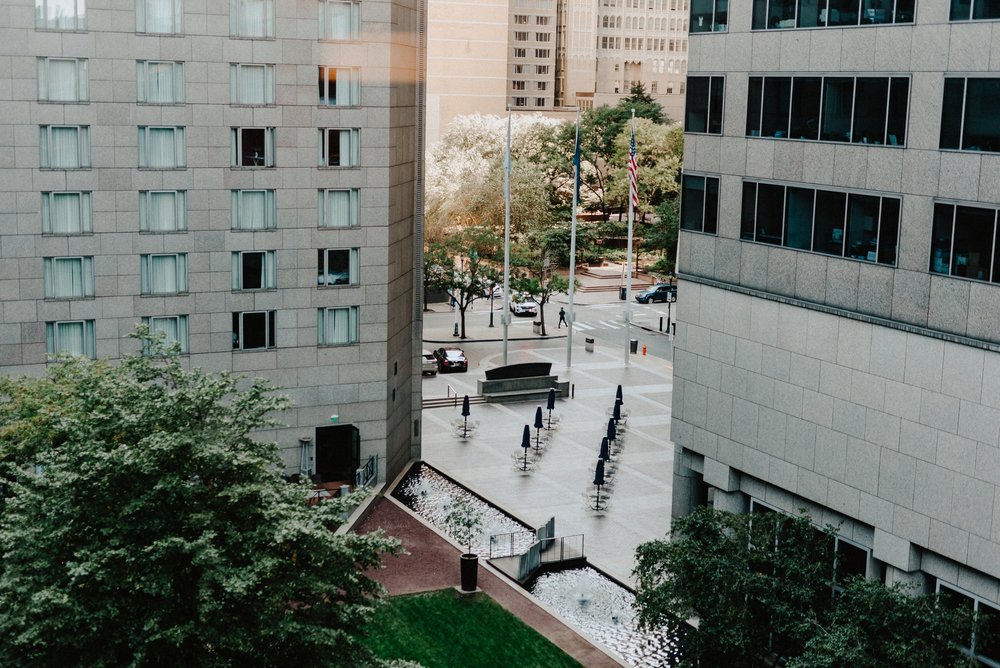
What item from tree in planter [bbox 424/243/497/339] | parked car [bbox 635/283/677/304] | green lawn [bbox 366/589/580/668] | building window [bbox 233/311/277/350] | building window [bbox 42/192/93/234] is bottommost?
green lawn [bbox 366/589/580/668]

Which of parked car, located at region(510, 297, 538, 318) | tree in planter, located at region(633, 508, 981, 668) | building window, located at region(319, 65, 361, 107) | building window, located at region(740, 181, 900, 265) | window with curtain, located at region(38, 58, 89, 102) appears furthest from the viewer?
parked car, located at region(510, 297, 538, 318)

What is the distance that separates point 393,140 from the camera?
170ft

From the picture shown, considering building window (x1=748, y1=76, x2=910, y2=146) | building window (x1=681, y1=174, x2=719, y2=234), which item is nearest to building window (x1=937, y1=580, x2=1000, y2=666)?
building window (x1=748, y1=76, x2=910, y2=146)

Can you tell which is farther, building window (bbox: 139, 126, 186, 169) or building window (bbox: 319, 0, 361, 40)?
building window (bbox: 319, 0, 361, 40)

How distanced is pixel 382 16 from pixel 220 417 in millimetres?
28008

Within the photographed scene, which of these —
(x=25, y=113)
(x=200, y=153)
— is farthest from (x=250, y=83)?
(x=25, y=113)

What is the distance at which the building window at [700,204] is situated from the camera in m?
41.8

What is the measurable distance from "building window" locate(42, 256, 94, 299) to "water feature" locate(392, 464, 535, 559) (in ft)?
52.3

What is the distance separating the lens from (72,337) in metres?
47.5

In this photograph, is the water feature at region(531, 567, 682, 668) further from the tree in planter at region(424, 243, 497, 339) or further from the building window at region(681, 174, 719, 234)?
the tree in planter at region(424, 243, 497, 339)

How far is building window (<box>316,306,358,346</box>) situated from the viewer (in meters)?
→ 51.6

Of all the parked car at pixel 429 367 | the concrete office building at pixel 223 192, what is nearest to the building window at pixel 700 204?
the concrete office building at pixel 223 192

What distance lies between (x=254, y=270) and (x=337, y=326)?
4.30m

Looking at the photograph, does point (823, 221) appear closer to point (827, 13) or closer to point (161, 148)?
point (827, 13)
